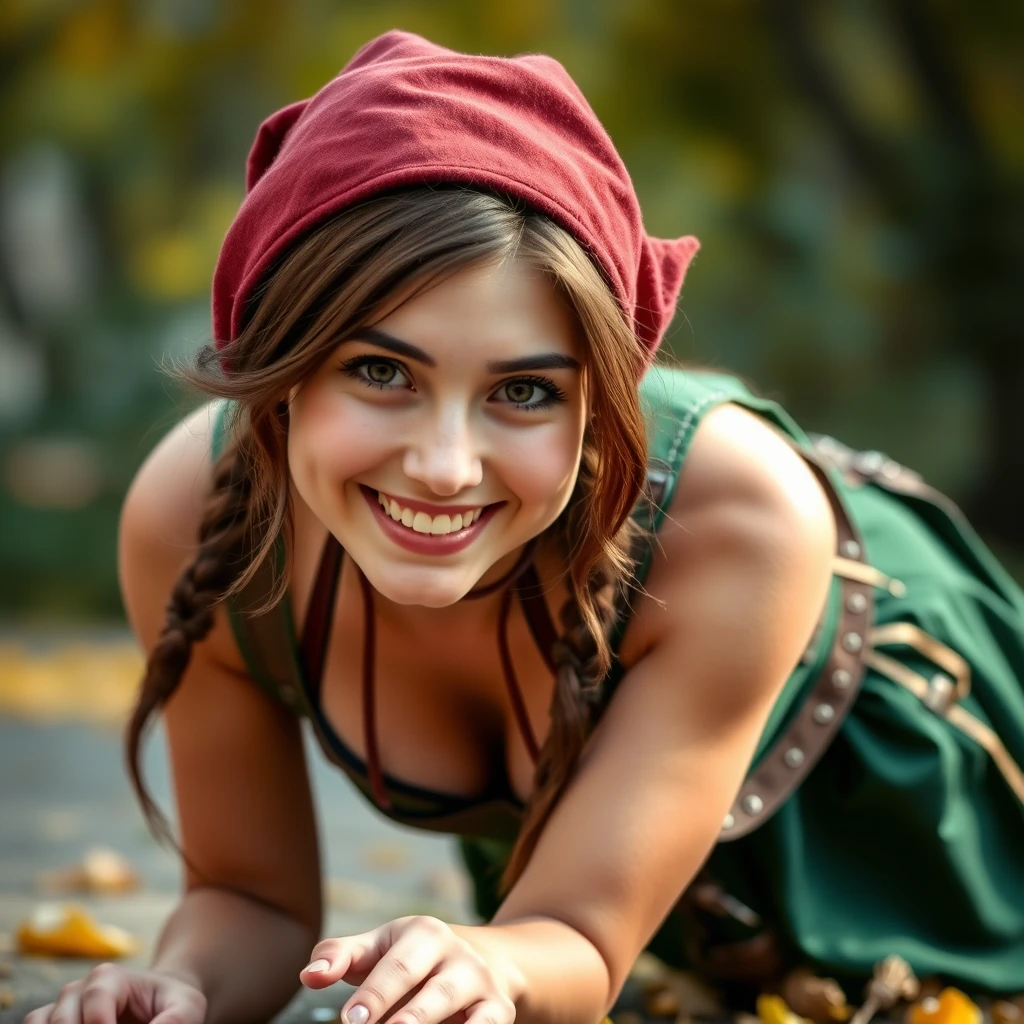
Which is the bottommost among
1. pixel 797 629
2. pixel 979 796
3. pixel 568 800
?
pixel 979 796

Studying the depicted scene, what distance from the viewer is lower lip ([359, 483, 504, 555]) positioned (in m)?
1.94

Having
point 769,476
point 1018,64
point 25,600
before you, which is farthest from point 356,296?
point 1018,64

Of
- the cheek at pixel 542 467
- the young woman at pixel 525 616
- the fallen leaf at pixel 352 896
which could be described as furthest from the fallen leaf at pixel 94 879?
the cheek at pixel 542 467

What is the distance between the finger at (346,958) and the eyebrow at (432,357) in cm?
63

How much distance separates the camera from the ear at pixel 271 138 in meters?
2.12

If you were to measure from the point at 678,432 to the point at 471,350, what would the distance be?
1.61 feet

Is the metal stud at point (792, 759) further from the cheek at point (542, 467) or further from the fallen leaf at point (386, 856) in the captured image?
the fallen leaf at point (386, 856)

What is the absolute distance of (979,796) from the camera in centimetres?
276

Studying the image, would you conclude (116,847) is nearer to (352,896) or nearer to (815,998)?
(352,896)

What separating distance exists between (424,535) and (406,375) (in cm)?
19

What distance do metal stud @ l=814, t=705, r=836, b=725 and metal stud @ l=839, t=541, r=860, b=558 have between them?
0.24 metres

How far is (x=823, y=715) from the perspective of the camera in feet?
8.33

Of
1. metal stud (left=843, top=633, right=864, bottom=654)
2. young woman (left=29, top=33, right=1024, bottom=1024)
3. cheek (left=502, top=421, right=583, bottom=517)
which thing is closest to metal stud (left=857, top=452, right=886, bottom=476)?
young woman (left=29, top=33, right=1024, bottom=1024)

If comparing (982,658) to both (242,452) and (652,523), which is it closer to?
(652,523)
